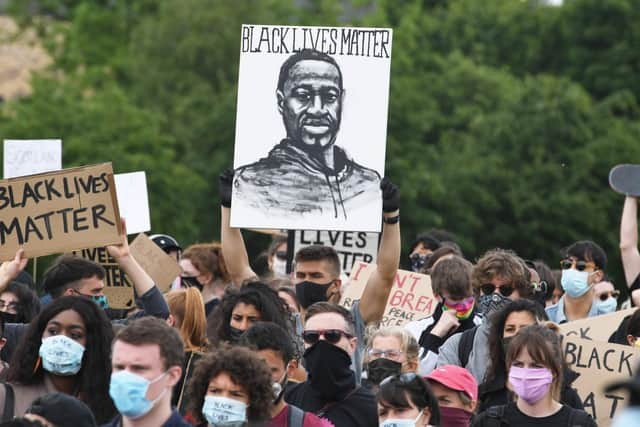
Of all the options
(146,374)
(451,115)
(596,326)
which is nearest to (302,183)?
(596,326)

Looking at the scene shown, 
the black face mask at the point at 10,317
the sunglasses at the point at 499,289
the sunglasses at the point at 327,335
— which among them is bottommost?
the black face mask at the point at 10,317

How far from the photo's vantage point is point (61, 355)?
6.74 meters

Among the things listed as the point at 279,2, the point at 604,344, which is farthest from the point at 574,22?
the point at 604,344

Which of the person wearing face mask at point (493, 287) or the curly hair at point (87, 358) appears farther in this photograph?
the person wearing face mask at point (493, 287)

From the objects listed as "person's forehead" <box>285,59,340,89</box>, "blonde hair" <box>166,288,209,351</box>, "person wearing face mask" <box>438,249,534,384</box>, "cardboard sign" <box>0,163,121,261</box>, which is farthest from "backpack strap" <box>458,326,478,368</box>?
"cardboard sign" <box>0,163,121,261</box>

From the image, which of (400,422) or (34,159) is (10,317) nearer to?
(34,159)

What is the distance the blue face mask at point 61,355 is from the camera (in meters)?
6.73

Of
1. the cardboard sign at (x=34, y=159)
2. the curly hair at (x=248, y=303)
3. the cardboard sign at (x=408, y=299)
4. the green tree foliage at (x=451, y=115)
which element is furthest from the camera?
the green tree foliage at (x=451, y=115)

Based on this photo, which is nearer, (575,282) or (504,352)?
(504,352)

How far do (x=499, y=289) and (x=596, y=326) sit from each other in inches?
46.4

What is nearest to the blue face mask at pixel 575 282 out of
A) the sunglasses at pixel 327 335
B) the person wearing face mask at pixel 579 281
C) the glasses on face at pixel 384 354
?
the person wearing face mask at pixel 579 281

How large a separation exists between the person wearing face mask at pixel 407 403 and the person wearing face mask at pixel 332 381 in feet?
0.69

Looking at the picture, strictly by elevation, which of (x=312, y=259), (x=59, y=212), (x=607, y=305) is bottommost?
(x=607, y=305)

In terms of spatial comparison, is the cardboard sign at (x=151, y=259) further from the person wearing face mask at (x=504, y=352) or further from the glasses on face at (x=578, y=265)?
the person wearing face mask at (x=504, y=352)
